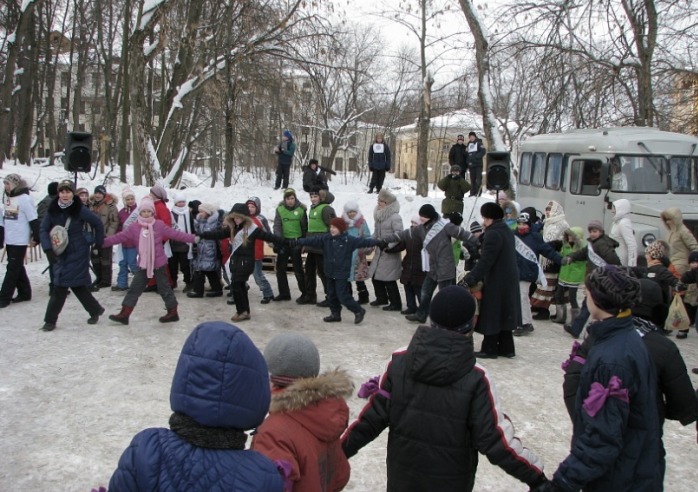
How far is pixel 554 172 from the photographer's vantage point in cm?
1577

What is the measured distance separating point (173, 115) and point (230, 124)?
211 cm

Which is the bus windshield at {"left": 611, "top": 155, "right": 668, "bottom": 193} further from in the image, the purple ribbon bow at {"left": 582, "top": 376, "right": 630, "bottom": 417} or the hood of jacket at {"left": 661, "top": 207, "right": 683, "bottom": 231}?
the purple ribbon bow at {"left": 582, "top": 376, "right": 630, "bottom": 417}

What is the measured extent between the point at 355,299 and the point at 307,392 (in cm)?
848

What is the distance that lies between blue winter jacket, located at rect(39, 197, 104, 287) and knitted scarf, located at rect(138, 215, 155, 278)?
62cm

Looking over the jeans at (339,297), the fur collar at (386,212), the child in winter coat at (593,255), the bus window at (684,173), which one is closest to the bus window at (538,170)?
the bus window at (684,173)

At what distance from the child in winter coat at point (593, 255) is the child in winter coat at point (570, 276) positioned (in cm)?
12

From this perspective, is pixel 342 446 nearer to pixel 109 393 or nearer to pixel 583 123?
pixel 109 393

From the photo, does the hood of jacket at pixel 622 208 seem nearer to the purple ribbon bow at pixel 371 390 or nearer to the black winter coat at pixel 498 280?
the black winter coat at pixel 498 280

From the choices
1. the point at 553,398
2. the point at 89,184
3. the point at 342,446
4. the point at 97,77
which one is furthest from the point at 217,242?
the point at 97,77

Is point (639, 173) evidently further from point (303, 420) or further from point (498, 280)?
point (303, 420)

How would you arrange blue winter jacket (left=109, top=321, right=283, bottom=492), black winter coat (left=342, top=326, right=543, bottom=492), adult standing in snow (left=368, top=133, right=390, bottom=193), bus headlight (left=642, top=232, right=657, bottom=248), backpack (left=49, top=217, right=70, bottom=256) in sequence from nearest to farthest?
blue winter jacket (left=109, top=321, right=283, bottom=492)
black winter coat (left=342, top=326, right=543, bottom=492)
backpack (left=49, top=217, right=70, bottom=256)
bus headlight (left=642, top=232, right=657, bottom=248)
adult standing in snow (left=368, top=133, right=390, bottom=193)

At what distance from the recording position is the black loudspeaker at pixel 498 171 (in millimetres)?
13562

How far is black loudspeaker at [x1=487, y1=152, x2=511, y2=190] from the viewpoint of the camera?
534 inches

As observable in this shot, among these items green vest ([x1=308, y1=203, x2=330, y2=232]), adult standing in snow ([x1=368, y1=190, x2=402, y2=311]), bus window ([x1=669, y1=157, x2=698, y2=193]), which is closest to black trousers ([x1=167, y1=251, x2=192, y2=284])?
green vest ([x1=308, y1=203, x2=330, y2=232])
